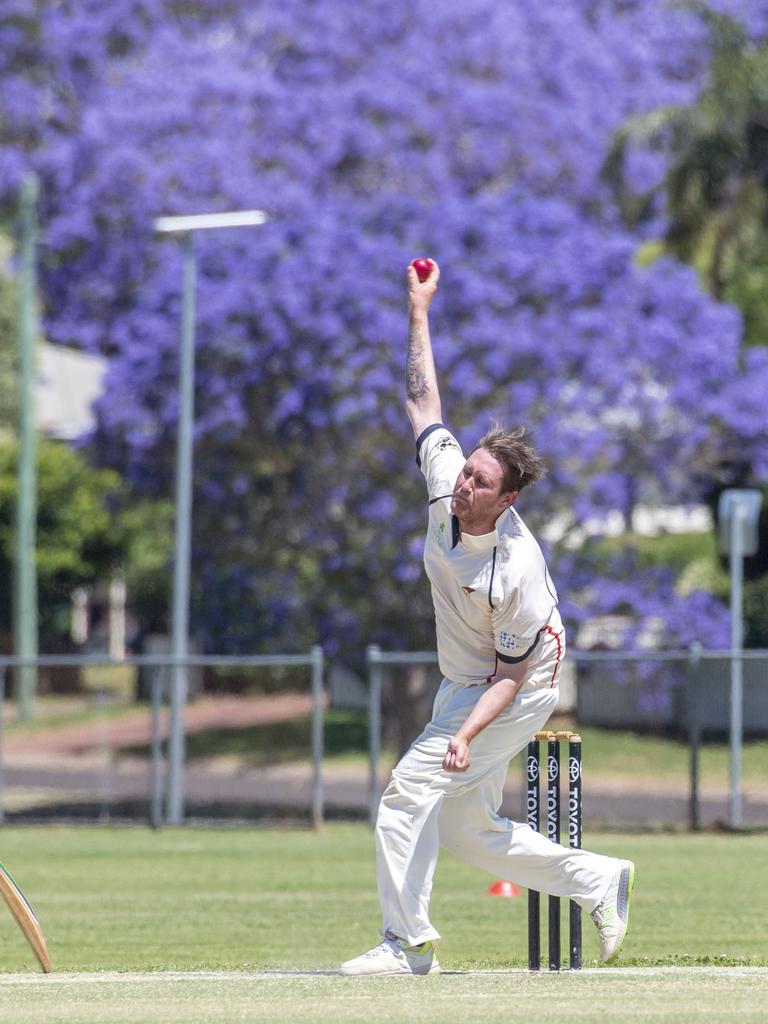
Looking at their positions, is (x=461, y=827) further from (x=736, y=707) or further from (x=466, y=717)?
(x=736, y=707)

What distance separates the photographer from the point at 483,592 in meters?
7.48

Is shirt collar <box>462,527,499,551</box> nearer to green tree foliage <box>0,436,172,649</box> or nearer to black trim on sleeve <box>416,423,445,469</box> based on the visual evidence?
black trim on sleeve <box>416,423,445,469</box>

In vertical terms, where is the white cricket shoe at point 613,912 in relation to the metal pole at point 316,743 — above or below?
above

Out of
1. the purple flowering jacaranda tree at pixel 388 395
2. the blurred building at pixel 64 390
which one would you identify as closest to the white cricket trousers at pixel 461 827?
the purple flowering jacaranda tree at pixel 388 395

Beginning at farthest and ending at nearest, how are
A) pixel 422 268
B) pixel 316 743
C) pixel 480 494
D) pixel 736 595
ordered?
pixel 316 743 < pixel 736 595 < pixel 422 268 < pixel 480 494

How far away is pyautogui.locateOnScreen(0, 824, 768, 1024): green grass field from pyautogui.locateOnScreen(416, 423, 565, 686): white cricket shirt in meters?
1.21

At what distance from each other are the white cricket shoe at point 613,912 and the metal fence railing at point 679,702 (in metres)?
11.9

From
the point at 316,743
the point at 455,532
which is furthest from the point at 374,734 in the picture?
the point at 455,532

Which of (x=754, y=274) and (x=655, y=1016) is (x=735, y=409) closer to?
(x=754, y=274)

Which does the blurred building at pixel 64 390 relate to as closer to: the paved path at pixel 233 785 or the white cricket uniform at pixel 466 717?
the paved path at pixel 233 785

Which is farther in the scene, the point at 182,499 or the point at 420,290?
the point at 182,499

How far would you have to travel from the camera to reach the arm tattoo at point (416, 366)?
8062 millimetres

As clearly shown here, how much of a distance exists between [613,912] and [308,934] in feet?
13.2

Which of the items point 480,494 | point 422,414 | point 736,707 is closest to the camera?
point 480,494
